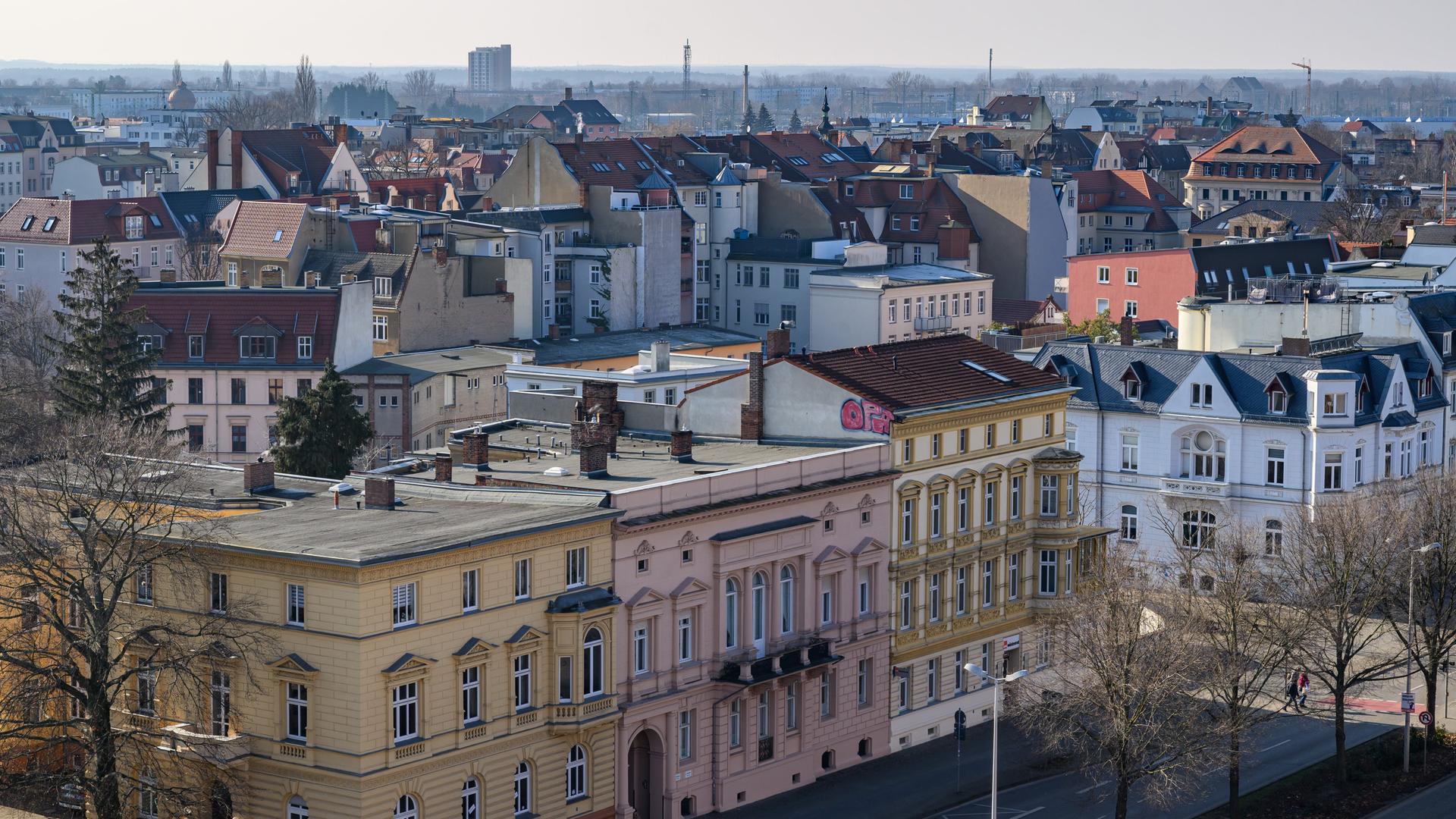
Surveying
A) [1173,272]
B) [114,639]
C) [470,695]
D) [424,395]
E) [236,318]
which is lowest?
[470,695]

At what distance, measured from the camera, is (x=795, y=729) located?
69.6m

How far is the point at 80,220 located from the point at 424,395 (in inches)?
2135

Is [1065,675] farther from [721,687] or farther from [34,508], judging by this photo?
[34,508]

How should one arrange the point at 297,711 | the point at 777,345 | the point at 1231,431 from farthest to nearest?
the point at 1231,431, the point at 777,345, the point at 297,711

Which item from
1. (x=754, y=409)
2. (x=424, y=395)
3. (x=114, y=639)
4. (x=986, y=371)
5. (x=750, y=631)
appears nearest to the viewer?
(x=114, y=639)

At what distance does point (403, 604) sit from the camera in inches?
2224

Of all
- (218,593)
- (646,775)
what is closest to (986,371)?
(646,775)

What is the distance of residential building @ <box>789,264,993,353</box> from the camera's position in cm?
13000

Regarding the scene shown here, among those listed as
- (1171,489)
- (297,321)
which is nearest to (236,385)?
(297,321)

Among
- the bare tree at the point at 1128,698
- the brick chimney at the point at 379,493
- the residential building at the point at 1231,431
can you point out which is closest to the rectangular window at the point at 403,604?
the brick chimney at the point at 379,493

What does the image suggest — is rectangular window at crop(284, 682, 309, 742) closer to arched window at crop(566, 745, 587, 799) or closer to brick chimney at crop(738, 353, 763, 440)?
arched window at crop(566, 745, 587, 799)

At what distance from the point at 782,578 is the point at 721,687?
4250 millimetres

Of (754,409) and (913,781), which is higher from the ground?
(754,409)

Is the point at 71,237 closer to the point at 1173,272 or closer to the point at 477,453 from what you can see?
the point at 1173,272
